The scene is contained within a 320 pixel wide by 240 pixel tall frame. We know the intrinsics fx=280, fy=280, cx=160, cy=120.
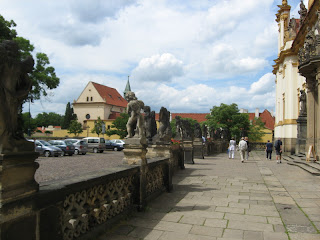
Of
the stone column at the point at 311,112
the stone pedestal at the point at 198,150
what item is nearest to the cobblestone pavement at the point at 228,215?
the stone column at the point at 311,112

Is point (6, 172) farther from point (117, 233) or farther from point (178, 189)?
point (178, 189)

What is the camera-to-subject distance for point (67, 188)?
11.3 feet

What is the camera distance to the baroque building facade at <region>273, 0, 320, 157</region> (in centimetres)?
1575

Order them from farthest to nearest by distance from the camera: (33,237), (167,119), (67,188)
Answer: (167,119), (67,188), (33,237)

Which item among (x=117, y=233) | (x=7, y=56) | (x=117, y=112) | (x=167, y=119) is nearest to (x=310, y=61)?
(x=167, y=119)

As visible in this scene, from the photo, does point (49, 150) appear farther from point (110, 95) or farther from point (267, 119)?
point (110, 95)

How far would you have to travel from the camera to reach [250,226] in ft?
16.2

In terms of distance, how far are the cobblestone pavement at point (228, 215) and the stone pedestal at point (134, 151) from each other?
107cm

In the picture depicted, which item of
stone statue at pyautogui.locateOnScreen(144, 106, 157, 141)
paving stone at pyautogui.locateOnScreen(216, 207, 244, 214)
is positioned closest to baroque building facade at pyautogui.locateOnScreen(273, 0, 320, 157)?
stone statue at pyautogui.locateOnScreen(144, 106, 157, 141)

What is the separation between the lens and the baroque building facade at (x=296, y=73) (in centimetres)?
1575

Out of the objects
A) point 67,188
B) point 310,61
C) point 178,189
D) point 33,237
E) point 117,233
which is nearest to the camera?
point 33,237

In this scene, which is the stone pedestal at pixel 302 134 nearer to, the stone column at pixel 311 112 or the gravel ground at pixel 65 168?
the stone column at pixel 311 112

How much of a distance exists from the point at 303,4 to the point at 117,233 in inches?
994

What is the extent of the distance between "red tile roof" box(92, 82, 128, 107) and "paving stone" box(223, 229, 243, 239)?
79341 millimetres
